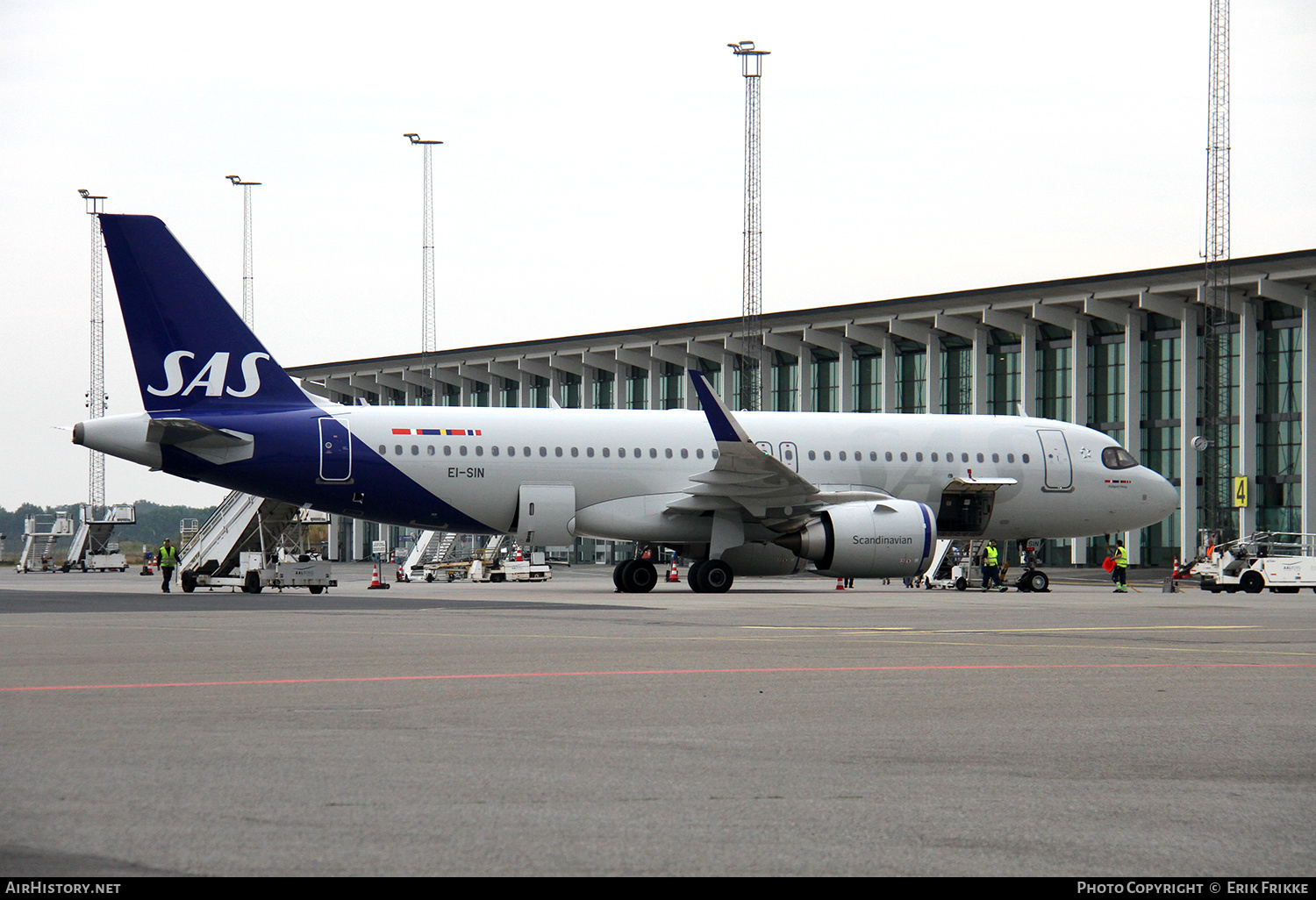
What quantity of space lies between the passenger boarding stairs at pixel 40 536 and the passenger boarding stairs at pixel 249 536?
4624 centimetres

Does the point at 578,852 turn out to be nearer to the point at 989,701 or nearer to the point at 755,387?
the point at 989,701

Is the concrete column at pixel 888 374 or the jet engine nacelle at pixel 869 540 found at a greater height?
the concrete column at pixel 888 374

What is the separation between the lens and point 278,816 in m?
4.88

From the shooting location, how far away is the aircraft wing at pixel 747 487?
2780 centimetres

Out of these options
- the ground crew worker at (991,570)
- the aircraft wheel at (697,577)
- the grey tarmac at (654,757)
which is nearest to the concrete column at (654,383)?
the ground crew worker at (991,570)

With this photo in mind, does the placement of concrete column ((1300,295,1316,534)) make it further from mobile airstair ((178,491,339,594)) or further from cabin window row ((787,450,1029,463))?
mobile airstair ((178,491,339,594))

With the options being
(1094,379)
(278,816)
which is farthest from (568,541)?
(1094,379)

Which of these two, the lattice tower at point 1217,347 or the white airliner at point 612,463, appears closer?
the white airliner at point 612,463

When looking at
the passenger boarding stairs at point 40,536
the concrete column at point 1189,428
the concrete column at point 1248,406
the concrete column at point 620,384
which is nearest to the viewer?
the concrete column at point 1248,406

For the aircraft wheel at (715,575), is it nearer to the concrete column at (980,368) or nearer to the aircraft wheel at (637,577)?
the aircraft wheel at (637,577)

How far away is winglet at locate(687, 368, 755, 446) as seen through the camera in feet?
90.2

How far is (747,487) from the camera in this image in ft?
94.7

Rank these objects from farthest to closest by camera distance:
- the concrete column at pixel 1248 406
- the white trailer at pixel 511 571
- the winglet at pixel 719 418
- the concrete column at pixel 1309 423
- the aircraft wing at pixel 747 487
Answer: the concrete column at pixel 1248 406 → the concrete column at pixel 1309 423 → the white trailer at pixel 511 571 → the aircraft wing at pixel 747 487 → the winglet at pixel 719 418
